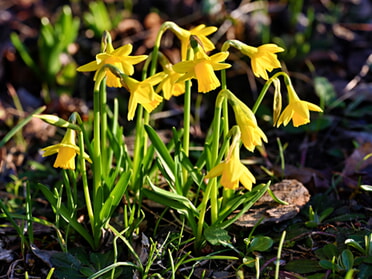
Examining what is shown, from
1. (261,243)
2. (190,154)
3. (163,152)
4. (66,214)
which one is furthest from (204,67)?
(190,154)

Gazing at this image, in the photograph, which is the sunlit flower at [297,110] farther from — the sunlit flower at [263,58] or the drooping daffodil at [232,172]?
the drooping daffodil at [232,172]

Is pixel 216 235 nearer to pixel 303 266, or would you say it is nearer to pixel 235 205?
pixel 235 205

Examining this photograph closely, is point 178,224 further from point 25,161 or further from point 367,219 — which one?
point 25,161

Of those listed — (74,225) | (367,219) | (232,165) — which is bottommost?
(367,219)

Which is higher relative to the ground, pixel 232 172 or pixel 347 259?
pixel 232 172

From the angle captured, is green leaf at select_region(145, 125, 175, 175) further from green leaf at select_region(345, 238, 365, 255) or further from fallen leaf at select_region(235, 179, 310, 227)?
green leaf at select_region(345, 238, 365, 255)

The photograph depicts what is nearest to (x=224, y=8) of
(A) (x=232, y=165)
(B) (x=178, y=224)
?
(B) (x=178, y=224)
